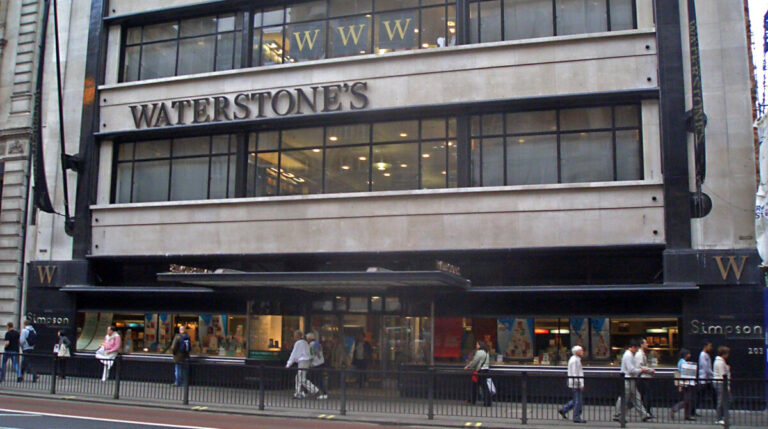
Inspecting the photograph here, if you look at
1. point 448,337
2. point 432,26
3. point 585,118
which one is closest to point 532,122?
point 585,118

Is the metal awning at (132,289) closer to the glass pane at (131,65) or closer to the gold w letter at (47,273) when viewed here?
the gold w letter at (47,273)

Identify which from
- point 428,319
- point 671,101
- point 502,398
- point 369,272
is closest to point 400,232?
point 428,319

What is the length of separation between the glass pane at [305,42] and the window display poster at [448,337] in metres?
9.50

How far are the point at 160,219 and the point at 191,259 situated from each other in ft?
5.72

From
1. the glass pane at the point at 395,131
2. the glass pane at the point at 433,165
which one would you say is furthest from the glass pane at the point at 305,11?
the glass pane at the point at 433,165

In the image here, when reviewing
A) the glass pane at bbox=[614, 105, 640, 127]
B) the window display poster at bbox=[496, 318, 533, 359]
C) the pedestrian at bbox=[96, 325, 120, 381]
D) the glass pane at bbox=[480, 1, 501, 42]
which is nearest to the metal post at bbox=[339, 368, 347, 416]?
the window display poster at bbox=[496, 318, 533, 359]

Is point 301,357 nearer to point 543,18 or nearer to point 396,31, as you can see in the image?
point 396,31

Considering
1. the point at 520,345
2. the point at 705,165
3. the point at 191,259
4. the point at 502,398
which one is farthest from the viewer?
the point at 191,259

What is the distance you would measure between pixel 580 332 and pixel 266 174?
11.0m

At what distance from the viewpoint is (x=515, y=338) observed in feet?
65.5

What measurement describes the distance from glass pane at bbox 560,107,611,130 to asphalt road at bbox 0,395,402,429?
10.4 metres

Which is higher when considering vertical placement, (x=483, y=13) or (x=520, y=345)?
(x=483, y=13)

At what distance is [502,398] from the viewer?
16.4m

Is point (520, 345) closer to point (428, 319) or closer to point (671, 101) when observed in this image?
point (428, 319)
